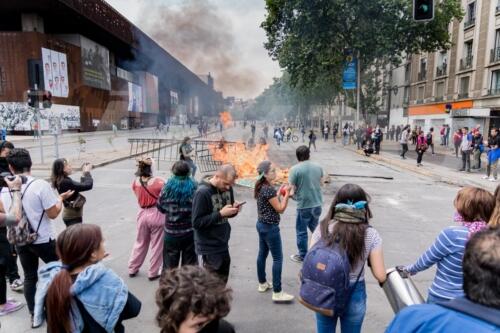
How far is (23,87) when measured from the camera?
3241 cm

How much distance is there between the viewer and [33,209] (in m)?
3.14

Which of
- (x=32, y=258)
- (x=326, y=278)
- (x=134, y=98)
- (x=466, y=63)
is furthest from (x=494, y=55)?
(x=134, y=98)

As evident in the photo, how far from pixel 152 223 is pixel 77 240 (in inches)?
99.2

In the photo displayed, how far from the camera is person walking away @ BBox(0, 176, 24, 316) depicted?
297cm

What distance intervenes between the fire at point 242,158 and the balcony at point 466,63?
23.5 m

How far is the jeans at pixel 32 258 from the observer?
10.7 ft

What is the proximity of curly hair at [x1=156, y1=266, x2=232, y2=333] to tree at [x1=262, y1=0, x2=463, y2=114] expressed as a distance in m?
24.1

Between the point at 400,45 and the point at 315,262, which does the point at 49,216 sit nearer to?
the point at 315,262

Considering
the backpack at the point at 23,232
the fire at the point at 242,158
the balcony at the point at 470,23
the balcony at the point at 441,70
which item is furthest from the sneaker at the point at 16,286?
the balcony at the point at 441,70

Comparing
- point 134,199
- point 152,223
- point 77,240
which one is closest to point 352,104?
point 134,199

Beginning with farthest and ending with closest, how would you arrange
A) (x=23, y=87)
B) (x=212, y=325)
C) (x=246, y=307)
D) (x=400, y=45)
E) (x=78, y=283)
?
(x=23, y=87), (x=400, y=45), (x=246, y=307), (x=78, y=283), (x=212, y=325)

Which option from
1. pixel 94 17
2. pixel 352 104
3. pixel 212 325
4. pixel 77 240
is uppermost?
pixel 94 17

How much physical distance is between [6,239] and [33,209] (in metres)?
0.71

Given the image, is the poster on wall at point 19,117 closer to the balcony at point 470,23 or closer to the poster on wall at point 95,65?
the poster on wall at point 95,65
